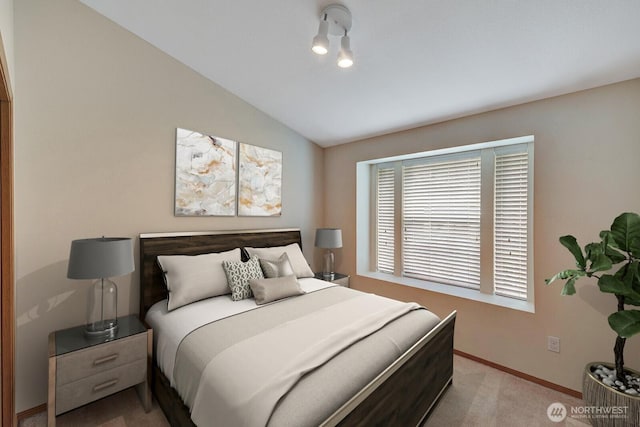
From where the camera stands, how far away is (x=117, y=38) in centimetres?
227

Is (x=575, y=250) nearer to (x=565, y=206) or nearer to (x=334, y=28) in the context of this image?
(x=565, y=206)

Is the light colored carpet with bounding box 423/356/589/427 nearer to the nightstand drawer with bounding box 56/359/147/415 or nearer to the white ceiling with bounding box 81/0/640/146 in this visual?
the nightstand drawer with bounding box 56/359/147/415

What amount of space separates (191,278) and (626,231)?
9.90ft

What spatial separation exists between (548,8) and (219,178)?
9.22 ft

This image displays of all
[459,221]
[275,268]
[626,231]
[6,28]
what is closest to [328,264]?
[275,268]

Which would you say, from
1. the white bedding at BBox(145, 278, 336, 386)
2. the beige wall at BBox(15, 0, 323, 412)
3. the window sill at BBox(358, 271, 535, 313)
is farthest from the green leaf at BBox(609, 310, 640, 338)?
the beige wall at BBox(15, 0, 323, 412)

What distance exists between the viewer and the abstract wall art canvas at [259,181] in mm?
3078

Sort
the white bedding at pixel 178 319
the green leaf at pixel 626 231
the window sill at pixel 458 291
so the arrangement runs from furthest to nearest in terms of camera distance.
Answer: the window sill at pixel 458 291
the white bedding at pixel 178 319
the green leaf at pixel 626 231

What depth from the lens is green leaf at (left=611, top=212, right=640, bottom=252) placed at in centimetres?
166

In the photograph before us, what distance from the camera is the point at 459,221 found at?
10.1 ft

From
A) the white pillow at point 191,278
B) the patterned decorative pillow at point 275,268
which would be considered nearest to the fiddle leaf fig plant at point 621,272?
the patterned decorative pillow at point 275,268

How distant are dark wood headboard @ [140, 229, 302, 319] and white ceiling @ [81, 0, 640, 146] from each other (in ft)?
5.12

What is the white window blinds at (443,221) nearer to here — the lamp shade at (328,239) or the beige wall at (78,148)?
the lamp shade at (328,239)

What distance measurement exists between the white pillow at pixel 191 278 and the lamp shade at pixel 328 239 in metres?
1.34
